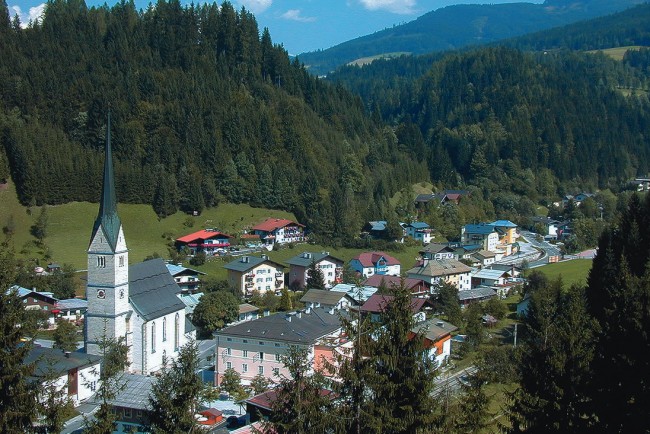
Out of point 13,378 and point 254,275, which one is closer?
point 13,378

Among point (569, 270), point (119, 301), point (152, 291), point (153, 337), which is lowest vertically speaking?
point (569, 270)

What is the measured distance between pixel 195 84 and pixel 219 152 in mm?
10109

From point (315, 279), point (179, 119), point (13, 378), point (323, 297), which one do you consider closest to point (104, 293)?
point (323, 297)

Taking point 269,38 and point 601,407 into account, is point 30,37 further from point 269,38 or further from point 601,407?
point 601,407

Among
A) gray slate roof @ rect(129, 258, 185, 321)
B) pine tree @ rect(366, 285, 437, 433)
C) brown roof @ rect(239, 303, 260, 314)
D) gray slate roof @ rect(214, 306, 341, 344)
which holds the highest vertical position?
pine tree @ rect(366, 285, 437, 433)

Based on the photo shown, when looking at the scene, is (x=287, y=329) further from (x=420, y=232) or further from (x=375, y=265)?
(x=420, y=232)

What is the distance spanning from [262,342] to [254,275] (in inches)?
723

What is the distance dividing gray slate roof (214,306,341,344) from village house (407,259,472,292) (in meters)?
16.7

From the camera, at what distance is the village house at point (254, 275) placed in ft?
171

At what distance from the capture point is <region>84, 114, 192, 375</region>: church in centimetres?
3484

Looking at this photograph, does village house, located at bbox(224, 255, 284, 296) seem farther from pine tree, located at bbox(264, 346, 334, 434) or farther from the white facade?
pine tree, located at bbox(264, 346, 334, 434)

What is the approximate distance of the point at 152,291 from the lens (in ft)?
124

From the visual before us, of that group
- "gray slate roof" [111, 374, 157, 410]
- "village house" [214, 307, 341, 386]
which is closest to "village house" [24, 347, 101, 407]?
"gray slate roof" [111, 374, 157, 410]

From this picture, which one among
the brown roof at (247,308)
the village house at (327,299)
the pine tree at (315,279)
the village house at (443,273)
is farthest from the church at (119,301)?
the village house at (443,273)
